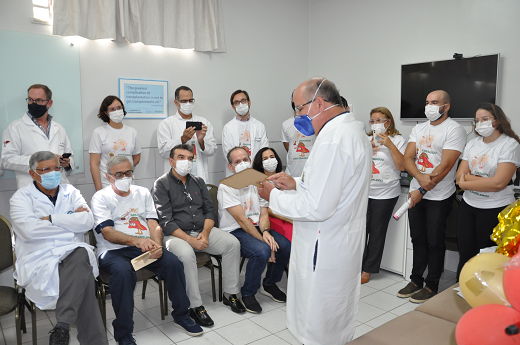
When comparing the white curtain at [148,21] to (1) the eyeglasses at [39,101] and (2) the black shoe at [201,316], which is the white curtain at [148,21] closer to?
(1) the eyeglasses at [39,101]

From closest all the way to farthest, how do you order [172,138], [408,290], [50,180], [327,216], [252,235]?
[327,216] < [50,180] < [252,235] < [408,290] < [172,138]

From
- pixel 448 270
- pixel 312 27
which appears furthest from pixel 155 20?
pixel 448 270

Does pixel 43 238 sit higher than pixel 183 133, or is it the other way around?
pixel 183 133

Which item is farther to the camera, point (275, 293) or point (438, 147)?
point (275, 293)

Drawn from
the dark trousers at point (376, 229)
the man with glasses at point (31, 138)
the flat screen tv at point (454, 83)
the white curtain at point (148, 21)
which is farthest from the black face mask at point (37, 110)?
the flat screen tv at point (454, 83)

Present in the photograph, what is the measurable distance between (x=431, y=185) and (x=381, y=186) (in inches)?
19.9

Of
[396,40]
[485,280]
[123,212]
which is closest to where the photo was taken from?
[485,280]

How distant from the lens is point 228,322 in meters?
2.78

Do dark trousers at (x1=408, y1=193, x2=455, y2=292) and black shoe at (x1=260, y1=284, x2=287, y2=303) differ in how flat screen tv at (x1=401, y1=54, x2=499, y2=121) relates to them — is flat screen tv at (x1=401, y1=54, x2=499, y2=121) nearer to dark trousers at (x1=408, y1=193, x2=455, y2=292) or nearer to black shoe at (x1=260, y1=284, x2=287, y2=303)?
dark trousers at (x1=408, y1=193, x2=455, y2=292)

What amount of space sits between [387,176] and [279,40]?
247cm

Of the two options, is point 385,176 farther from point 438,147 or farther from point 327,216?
point 327,216

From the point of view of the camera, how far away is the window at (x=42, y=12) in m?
3.21

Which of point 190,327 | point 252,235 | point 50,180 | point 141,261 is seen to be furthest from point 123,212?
point 252,235

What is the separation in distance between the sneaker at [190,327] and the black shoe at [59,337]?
0.76 meters
